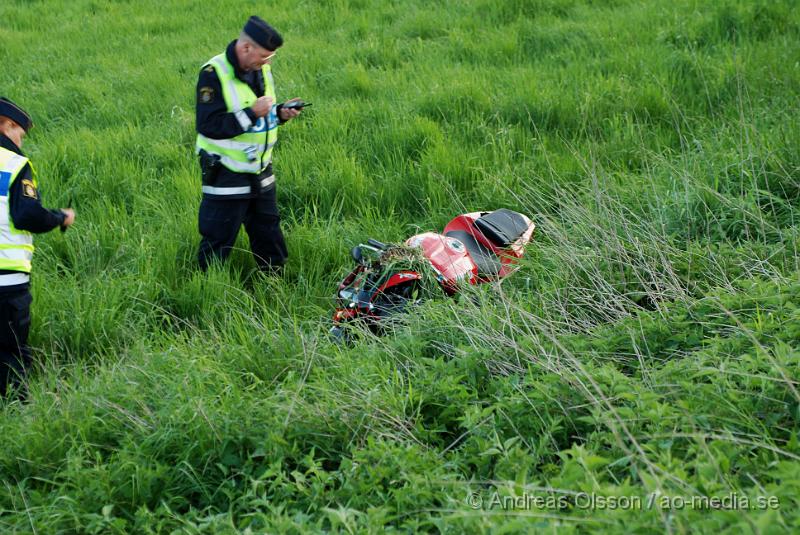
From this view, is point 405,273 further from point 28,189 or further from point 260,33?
point 28,189

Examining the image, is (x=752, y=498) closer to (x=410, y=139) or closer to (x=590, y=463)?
(x=590, y=463)

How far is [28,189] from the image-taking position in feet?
12.5

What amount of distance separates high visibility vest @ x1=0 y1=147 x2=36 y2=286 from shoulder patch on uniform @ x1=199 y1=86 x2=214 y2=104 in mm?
1067

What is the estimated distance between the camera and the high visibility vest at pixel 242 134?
14.6 ft

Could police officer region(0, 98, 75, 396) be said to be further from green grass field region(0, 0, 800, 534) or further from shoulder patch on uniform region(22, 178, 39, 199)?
green grass field region(0, 0, 800, 534)

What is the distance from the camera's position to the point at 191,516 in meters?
2.78

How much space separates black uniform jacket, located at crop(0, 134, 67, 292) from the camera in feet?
12.4

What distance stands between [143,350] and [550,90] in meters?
4.51

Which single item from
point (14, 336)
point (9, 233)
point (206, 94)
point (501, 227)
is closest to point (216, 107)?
point (206, 94)

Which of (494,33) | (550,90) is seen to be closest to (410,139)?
(550,90)

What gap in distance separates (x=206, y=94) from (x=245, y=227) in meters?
0.90

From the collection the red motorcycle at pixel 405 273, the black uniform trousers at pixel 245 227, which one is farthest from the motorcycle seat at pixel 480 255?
the black uniform trousers at pixel 245 227

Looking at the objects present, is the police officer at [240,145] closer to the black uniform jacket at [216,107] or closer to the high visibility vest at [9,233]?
the black uniform jacket at [216,107]

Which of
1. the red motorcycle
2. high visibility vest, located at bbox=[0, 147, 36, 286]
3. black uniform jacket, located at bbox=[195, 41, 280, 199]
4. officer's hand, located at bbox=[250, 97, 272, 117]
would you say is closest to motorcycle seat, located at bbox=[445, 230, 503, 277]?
the red motorcycle
